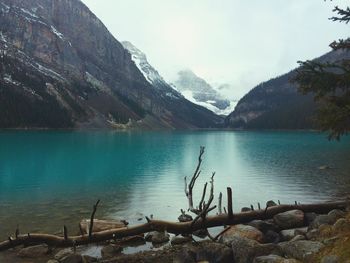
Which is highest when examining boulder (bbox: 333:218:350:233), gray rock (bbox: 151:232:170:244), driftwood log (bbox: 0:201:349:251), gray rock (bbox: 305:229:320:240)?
boulder (bbox: 333:218:350:233)

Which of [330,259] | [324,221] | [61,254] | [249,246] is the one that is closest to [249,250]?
[249,246]

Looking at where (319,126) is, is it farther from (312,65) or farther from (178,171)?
(178,171)

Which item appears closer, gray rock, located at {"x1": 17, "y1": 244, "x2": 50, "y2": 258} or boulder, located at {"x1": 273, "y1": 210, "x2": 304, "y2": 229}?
gray rock, located at {"x1": 17, "y1": 244, "x2": 50, "y2": 258}

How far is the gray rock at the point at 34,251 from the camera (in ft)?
76.6

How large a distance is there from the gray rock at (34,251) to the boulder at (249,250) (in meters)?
10.9

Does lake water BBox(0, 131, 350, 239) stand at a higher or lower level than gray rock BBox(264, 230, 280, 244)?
lower

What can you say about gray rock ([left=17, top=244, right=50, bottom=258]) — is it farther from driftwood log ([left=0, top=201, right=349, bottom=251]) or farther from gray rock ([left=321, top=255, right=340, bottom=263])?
gray rock ([left=321, top=255, right=340, bottom=263])

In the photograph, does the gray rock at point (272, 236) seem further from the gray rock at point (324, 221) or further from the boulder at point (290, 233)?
the gray rock at point (324, 221)

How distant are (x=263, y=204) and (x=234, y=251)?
77.3 feet

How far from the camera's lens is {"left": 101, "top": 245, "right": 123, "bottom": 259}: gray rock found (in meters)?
23.3

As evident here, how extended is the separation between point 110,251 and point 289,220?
1060 centimetres

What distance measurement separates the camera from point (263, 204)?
41.4m

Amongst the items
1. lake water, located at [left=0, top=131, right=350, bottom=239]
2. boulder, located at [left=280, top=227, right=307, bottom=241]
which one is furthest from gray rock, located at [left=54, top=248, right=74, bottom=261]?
boulder, located at [left=280, top=227, right=307, bottom=241]

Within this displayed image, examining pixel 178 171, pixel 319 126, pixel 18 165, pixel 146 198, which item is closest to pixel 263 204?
pixel 146 198
